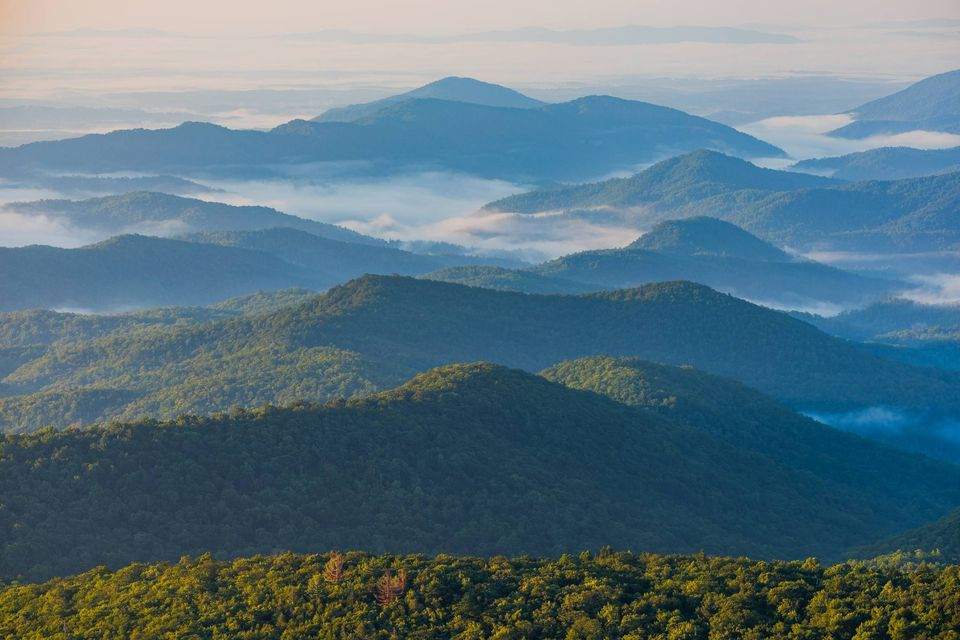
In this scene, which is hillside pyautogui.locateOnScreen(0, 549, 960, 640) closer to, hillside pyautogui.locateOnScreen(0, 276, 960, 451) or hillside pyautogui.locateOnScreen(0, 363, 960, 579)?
hillside pyautogui.locateOnScreen(0, 363, 960, 579)

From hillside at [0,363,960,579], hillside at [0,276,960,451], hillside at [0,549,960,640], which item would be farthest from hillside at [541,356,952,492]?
hillside at [0,549,960,640]

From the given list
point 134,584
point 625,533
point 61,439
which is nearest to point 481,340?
point 625,533

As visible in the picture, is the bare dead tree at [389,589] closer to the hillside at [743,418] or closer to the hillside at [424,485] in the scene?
the hillside at [424,485]

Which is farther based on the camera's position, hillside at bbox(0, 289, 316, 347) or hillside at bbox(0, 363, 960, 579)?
hillside at bbox(0, 289, 316, 347)

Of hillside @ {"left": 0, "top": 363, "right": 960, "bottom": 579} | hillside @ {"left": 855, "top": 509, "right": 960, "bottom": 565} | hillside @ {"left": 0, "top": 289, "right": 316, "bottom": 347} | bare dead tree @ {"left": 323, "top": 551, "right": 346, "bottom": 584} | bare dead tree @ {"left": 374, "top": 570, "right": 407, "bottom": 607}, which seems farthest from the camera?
hillside @ {"left": 0, "top": 289, "right": 316, "bottom": 347}

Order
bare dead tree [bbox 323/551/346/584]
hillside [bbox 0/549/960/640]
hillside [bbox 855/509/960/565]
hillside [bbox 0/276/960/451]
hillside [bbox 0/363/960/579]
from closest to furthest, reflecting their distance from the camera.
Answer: hillside [bbox 0/549/960/640]
bare dead tree [bbox 323/551/346/584]
hillside [bbox 0/363/960/579]
hillside [bbox 855/509/960/565]
hillside [bbox 0/276/960/451]

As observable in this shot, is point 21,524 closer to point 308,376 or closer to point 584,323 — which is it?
point 308,376

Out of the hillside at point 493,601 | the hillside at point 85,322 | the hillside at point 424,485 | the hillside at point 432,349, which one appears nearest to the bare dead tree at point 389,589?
the hillside at point 493,601

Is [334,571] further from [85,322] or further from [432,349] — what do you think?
[85,322]
